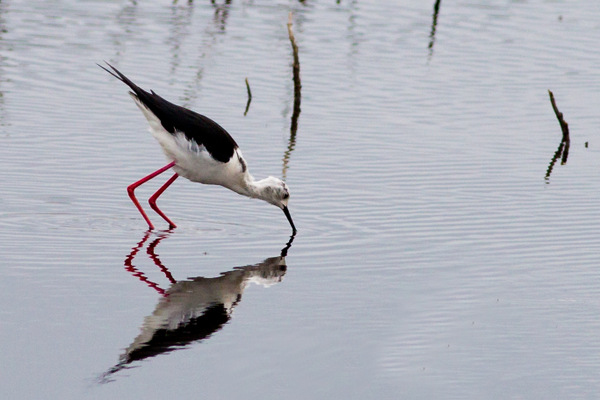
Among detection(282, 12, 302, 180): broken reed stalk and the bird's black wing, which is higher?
the bird's black wing

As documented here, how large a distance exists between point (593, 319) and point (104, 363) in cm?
370

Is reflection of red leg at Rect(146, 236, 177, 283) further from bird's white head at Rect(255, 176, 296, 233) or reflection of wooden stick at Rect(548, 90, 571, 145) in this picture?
reflection of wooden stick at Rect(548, 90, 571, 145)

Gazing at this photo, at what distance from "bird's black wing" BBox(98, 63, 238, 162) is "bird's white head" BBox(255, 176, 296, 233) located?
0.50 meters

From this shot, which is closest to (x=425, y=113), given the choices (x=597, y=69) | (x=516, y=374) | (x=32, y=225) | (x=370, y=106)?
(x=370, y=106)

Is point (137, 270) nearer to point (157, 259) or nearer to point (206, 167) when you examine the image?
point (157, 259)

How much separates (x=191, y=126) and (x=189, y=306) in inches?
112

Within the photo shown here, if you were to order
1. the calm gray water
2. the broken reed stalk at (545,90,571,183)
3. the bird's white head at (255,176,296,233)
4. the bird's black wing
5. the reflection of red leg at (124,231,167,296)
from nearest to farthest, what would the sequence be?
the calm gray water → the reflection of red leg at (124,231,167,296) → the bird's black wing → the bird's white head at (255,176,296,233) → the broken reed stalk at (545,90,571,183)

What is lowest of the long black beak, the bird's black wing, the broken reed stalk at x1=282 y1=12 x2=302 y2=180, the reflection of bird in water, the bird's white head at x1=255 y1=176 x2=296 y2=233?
the broken reed stalk at x1=282 y1=12 x2=302 y2=180

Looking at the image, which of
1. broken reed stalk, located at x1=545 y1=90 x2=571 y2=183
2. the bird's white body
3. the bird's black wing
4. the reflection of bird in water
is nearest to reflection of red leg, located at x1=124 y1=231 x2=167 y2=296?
the reflection of bird in water

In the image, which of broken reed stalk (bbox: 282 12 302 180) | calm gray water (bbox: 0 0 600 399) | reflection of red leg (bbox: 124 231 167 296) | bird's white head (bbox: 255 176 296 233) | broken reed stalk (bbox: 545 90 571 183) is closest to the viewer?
calm gray water (bbox: 0 0 600 399)

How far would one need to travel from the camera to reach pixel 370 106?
658 inches

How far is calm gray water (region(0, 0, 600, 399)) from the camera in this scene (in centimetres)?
719

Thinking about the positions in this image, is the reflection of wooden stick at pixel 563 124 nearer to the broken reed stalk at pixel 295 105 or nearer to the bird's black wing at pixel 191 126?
the broken reed stalk at pixel 295 105

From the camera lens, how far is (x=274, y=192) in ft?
36.0
